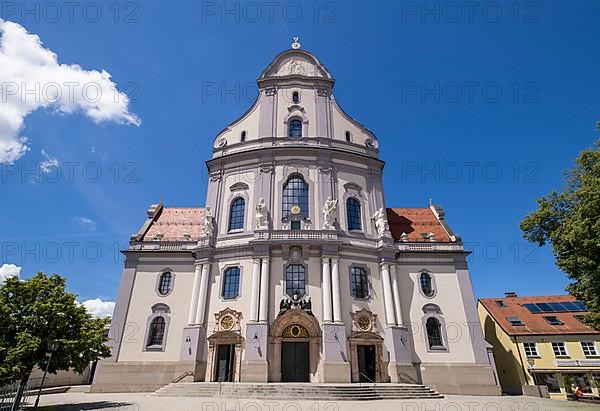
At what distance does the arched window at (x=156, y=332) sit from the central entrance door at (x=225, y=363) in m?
4.31

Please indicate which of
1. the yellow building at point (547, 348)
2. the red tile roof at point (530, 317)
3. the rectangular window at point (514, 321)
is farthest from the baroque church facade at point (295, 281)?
the rectangular window at point (514, 321)

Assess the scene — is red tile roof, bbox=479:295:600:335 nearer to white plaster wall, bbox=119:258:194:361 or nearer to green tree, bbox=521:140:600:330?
green tree, bbox=521:140:600:330

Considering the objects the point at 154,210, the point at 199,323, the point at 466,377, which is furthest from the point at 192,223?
the point at 466,377

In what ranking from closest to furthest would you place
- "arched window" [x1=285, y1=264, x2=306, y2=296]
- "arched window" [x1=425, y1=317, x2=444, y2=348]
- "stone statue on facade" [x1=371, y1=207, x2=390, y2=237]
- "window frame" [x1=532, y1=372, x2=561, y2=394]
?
"arched window" [x1=285, y1=264, x2=306, y2=296], "arched window" [x1=425, y1=317, x2=444, y2=348], "stone statue on facade" [x1=371, y1=207, x2=390, y2=237], "window frame" [x1=532, y1=372, x2=561, y2=394]

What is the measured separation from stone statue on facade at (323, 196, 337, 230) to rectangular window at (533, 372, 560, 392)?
20.4m

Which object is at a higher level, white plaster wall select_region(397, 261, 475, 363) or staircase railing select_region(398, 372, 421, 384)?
white plaster wall select_region(397, 261, 475, 363)

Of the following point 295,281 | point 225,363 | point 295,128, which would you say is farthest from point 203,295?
point 295,128

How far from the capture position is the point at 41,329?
13.3 metres

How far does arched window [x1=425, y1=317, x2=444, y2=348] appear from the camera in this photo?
74.5 ft

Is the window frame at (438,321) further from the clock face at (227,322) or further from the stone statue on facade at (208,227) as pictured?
the stone statue on facade at (208,227)

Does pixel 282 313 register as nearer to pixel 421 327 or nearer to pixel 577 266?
pixel 421 327

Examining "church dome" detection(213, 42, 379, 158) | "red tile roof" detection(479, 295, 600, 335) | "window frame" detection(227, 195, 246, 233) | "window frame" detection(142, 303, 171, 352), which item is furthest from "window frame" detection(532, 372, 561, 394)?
"window frame" detection(142, 303, 171, 352)

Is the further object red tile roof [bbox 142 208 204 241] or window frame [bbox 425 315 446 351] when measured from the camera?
red tile roof [bbox 142 208 204 241]

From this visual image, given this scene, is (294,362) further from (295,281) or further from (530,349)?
(530,349)
